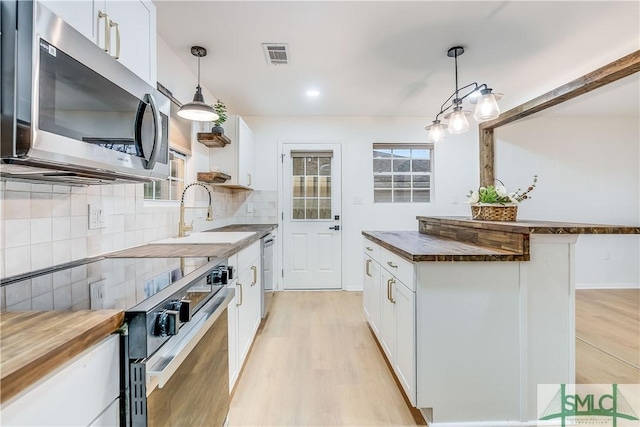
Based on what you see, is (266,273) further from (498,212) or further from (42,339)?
(42,339)

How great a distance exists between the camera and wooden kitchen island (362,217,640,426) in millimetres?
1510

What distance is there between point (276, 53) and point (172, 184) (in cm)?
139

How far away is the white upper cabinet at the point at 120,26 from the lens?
949mm

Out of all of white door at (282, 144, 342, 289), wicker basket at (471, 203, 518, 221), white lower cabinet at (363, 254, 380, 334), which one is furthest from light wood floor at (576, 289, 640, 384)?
white door at (282, 144, 342, 289)

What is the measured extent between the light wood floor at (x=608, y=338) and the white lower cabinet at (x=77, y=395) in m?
2.57

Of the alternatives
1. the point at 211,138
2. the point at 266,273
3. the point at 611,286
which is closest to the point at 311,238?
the point at 266,273

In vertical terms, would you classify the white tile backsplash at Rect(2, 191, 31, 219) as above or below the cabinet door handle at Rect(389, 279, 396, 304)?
above

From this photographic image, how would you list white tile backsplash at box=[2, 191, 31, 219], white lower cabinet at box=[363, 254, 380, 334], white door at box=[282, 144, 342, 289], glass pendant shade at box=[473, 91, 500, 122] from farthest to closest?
white door at box=[282, 144, 342, 289], white lower cabinet at box=[363, 254, 380, 334], glass pendant shade at box=[473, 91, 500, 122], white tile backsplash at box=[2, 191, 31, 219]

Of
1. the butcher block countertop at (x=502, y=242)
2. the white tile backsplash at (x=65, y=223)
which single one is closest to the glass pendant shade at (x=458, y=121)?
the butcher block countertop at (x=502, y=242)

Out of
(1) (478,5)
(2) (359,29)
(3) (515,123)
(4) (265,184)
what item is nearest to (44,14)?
(2) (359,29)

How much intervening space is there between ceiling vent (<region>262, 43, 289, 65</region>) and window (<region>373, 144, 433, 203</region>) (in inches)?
80.2

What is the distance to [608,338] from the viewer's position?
8.30 feet

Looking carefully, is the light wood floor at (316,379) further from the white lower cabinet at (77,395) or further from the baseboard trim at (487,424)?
the white lower cabinet at (77,395)

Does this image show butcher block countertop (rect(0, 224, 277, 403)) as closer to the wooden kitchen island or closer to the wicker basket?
the wooden kitchen island
